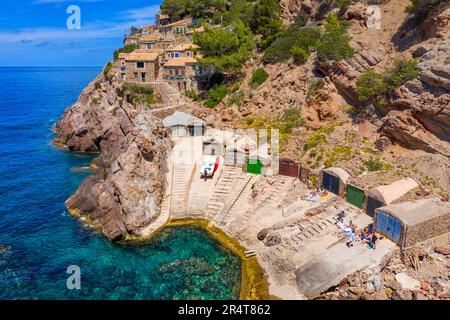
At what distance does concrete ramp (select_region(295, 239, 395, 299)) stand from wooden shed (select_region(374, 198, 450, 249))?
0.92m

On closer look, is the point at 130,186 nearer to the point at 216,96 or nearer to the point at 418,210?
the point at 418,210

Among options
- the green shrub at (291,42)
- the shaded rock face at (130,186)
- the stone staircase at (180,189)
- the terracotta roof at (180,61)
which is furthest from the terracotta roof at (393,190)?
the terracotta roof at (180,61)

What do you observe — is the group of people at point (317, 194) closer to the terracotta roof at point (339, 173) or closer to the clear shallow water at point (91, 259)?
the terracotta roof at point (339, 173)

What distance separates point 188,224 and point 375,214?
15.2m

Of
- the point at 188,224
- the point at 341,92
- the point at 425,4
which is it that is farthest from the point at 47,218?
the point at 425,4

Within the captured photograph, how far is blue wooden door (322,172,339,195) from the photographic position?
3061 centimetres

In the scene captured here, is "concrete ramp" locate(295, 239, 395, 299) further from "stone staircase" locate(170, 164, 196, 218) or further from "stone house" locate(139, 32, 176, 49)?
"stone house" locate(139, 32, 176, 49)

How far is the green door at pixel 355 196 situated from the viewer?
28481mm

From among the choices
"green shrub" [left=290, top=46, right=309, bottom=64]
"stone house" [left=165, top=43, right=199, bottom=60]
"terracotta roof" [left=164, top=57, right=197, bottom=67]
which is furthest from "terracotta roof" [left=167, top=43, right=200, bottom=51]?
"green shrub" [left=290, top=46, right=309, bottom=64]

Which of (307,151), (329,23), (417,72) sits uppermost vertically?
(329,23)

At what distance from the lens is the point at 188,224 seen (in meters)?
31.2

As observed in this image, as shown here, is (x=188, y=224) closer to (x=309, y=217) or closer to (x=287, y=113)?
(x=309, y=217)

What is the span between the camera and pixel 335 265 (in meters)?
23.2
